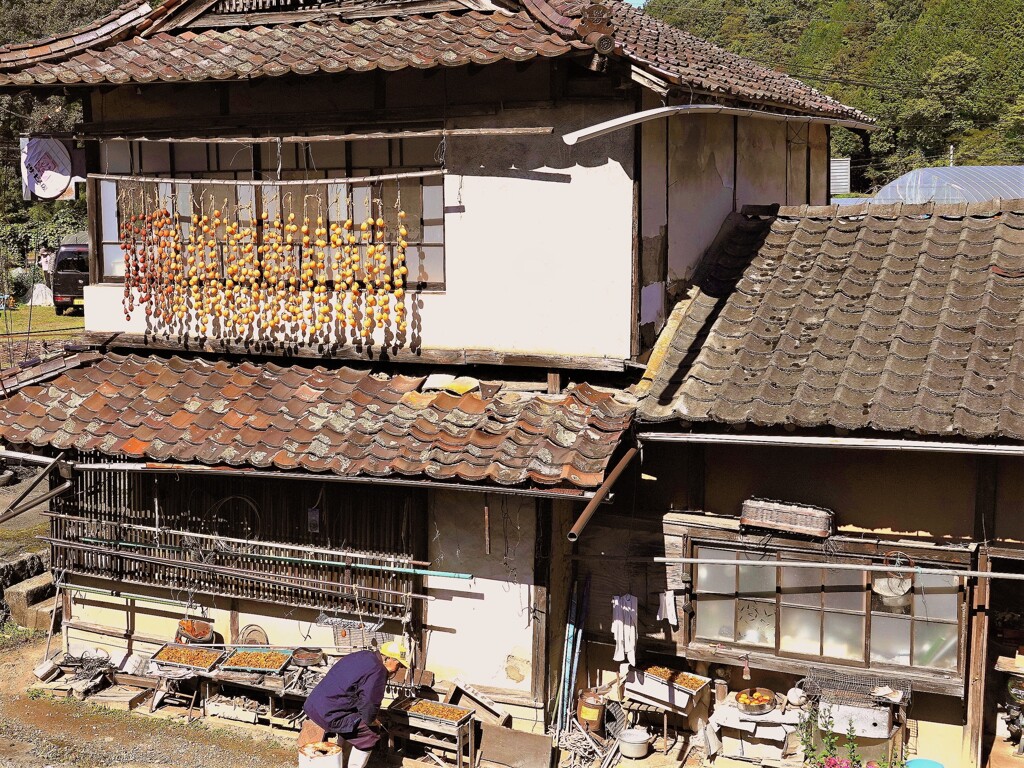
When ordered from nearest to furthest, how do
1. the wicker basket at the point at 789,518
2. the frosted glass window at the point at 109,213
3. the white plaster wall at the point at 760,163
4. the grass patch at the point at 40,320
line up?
1. the wicker basket at the point at 789,518
2. the frosted glass window at the point at 109,213
3. the white plaster wall at the point at 760,163
4. the grass patch at the point at 40,320

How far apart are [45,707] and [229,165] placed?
20.0 ft

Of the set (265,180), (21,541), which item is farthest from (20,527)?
(265,180)

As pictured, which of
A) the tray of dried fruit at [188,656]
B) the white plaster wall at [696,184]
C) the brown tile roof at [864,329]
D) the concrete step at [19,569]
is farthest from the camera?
the concrete step at [19,569]

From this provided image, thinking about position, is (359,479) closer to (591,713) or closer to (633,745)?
(591,713)

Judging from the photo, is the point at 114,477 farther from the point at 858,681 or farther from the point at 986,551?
the point at 986,551

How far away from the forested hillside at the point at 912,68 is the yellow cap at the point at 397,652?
136ft

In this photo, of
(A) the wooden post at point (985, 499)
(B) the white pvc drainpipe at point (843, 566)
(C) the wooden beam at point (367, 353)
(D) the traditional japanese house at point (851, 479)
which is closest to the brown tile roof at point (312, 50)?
(C) the wooden beam at point (367, 353)

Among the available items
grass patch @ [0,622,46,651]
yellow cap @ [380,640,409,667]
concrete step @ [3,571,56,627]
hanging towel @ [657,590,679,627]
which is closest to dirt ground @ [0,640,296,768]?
yellow cap @ [380,640,409,667]

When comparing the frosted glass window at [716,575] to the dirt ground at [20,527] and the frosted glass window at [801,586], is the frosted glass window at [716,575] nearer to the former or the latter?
the frosted glass window at [801,586]

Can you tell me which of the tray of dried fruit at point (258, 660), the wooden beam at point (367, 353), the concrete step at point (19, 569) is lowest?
the concrete step at point (19, 569)

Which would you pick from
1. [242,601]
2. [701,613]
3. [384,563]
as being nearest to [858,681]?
[701,613]

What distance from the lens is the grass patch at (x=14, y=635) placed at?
42.2 ft

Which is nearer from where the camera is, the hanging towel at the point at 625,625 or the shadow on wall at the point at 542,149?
the shadow on wall at the point at 542,149

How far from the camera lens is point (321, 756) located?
Result: 934cm
